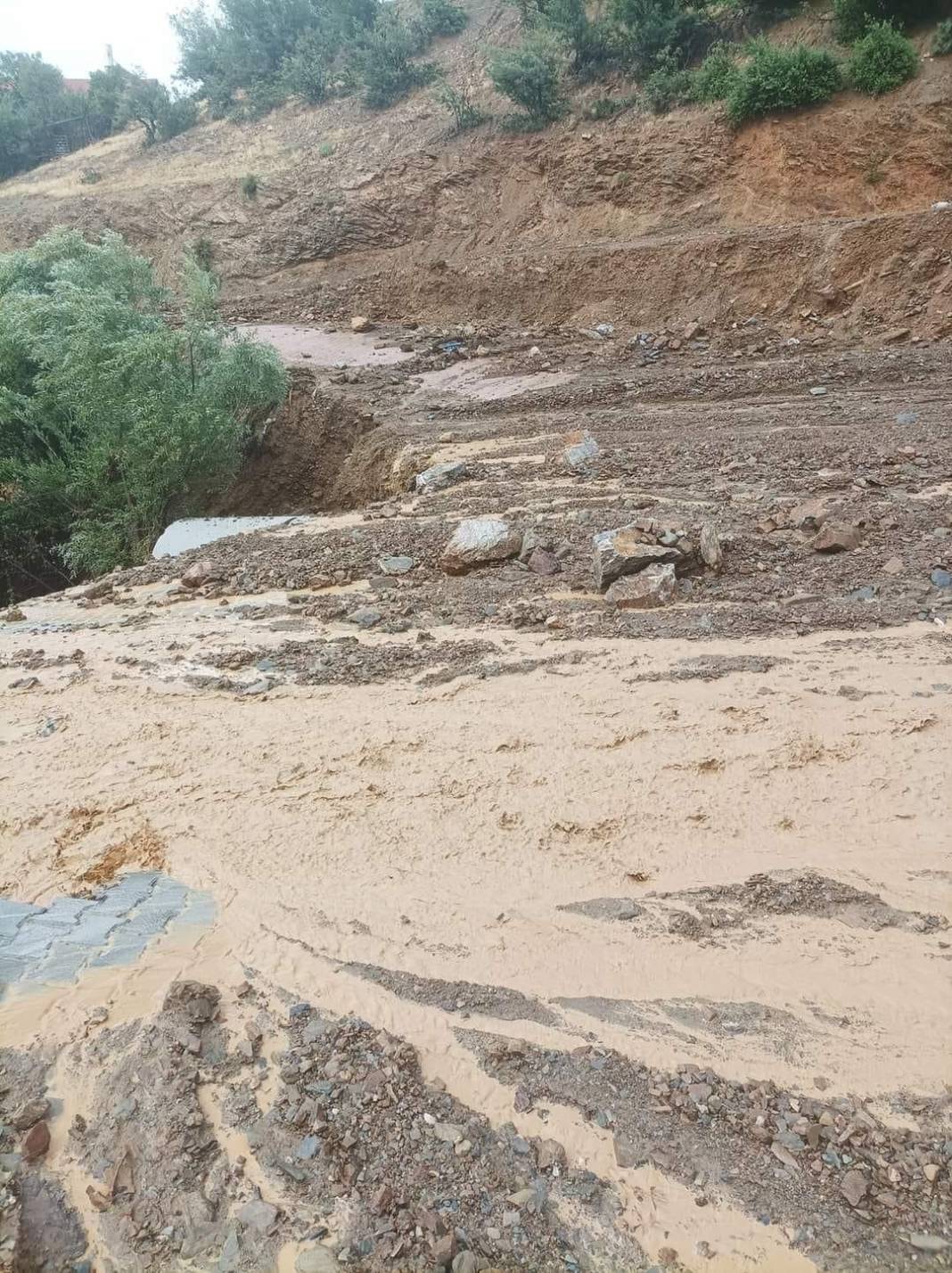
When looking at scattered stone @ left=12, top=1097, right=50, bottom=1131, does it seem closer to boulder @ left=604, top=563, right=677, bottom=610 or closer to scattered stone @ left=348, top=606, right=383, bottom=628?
scattered stone @ left=348, top=606, right=383, bottom=628

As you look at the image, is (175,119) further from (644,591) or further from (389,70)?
(644,591)

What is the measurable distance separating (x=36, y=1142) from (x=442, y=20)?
29.3 meters

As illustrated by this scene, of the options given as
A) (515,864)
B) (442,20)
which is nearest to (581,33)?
(442,20)

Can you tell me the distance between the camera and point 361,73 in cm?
2258

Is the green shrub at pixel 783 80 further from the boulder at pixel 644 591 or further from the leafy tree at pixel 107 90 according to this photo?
the leafy tree at pixel 107 90

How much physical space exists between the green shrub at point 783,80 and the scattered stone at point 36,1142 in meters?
16.8

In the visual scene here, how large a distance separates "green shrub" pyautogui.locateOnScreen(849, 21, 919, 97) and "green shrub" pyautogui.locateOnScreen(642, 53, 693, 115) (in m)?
3.16

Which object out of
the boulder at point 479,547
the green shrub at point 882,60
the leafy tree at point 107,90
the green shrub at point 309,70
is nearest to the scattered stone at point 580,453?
the boulder at point 479,547

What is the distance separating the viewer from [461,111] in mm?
18812

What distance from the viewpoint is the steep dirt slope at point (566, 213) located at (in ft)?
39.8

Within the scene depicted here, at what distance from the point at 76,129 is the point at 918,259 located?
32.5m

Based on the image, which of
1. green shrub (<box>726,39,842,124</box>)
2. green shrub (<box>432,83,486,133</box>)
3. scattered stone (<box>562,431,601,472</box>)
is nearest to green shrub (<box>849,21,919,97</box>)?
green shrub (<box>726,39,842,124</box>)

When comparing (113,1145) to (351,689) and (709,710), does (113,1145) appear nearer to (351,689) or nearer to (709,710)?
(351,689)

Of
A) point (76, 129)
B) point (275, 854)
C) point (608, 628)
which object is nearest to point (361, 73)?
point (76, 129)
